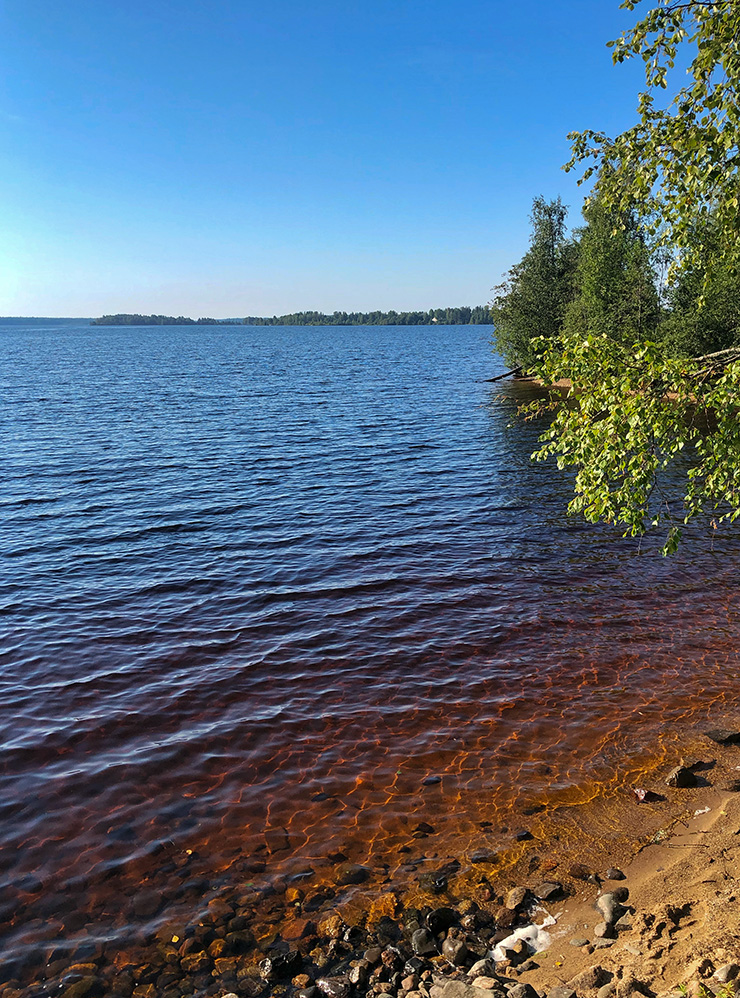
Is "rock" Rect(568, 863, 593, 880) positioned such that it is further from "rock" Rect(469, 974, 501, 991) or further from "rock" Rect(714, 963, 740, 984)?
"rock" Rect(714, 963, 740, 984)

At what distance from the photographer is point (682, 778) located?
35.8 feet

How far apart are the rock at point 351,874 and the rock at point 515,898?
2.05m

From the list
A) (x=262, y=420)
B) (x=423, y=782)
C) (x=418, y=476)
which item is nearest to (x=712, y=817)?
(x=423, y=782)

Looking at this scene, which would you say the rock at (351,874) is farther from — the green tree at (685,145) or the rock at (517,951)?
the green tree at (685,145)

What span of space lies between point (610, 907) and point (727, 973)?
211 cm

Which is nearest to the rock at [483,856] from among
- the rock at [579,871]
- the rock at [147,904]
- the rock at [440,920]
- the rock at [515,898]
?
the rock at [515,898]

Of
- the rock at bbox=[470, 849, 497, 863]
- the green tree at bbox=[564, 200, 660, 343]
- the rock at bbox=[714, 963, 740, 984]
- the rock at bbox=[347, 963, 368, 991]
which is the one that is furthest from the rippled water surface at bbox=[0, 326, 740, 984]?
the green tree at bbox=[564, 200, 660, 343]

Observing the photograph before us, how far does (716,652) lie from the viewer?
1554cm

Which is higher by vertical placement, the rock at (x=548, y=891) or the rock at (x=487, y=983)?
the rock at (x=487, y=983)

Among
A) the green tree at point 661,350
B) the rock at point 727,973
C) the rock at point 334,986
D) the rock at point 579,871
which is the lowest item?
the rock at point 334,986

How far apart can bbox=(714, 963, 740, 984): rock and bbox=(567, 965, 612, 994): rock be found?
110 cm

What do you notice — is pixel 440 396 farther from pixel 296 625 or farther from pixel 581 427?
pixel 581 427

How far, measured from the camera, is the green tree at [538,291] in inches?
2810

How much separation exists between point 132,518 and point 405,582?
499 inches
